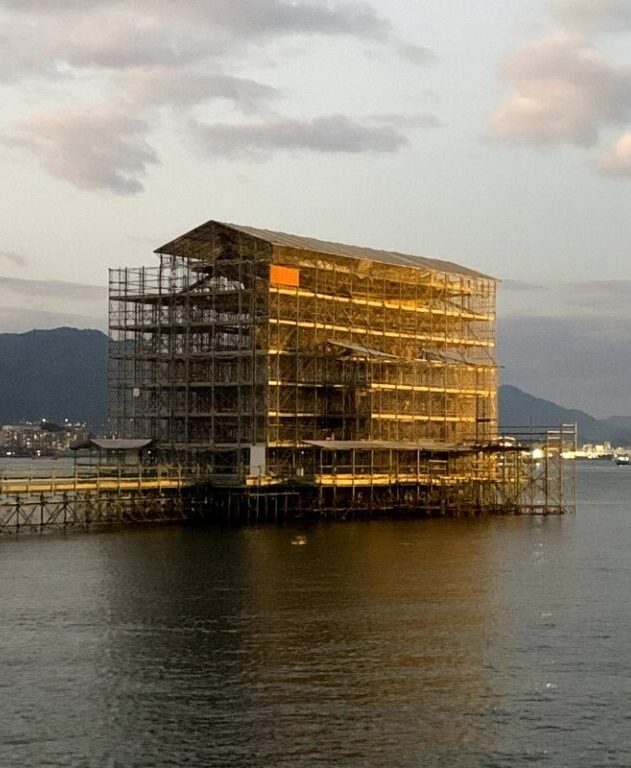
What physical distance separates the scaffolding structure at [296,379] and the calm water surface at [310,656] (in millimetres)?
23834

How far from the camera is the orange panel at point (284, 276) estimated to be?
107 meters

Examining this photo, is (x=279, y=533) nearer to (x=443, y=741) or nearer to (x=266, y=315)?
(x=266, y=315)

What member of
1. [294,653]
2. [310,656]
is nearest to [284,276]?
[294,653]

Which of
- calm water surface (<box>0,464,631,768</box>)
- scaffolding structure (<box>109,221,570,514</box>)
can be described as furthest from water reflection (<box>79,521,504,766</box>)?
scaffolding structure (<box>109,221,570,514</box>)

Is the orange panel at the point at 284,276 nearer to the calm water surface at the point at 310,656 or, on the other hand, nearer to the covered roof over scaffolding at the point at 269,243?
the covered roof over scaffolding at the point at 269,243

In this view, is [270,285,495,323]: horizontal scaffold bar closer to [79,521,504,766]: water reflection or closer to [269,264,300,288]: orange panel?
[269,264,300,288]: orange panel

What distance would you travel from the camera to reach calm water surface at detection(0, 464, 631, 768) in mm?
38812

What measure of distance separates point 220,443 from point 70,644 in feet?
187

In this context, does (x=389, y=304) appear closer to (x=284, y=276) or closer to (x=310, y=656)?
(x=284, y=276)

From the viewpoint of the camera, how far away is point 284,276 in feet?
354

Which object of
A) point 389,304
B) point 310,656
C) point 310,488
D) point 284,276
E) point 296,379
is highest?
point 284,276

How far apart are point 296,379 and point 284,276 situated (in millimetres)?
8225

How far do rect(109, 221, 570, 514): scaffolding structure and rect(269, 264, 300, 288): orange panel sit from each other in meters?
0.10

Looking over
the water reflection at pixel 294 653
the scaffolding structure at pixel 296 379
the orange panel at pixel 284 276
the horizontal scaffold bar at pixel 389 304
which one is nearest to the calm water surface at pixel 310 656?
the water reflection at pixel 294 653
